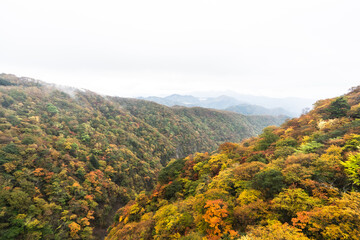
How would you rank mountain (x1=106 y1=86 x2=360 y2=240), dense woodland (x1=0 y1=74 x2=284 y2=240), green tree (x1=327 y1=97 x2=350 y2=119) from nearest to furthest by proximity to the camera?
1. mountain (x1=106 y1=86 x2=360 y2=240)
2. green tree (x1=327 y1=97 x2=350 y2=119)
3. dense woodland (x1=0 y1=74 x2=284 y2=240)

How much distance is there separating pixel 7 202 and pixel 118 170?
96.0 feet

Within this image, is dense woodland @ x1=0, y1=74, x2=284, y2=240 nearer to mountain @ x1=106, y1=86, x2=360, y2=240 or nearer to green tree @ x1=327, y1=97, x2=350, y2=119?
mountain @ x1=106, y1=86, x2=360, y2=240

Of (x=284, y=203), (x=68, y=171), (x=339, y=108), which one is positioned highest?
(x=339, y=108)

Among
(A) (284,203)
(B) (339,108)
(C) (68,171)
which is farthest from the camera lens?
(C) (68,171)

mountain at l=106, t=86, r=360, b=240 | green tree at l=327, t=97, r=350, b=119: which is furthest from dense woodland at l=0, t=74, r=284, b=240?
green tree at l=327, t=97, r=350, b=119

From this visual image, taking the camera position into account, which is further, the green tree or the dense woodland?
the dense woodland

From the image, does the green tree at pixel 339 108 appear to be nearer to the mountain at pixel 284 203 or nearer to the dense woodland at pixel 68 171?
the mountain at pixel 284 203

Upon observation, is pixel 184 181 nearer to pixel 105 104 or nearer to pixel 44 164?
pixel 44 164


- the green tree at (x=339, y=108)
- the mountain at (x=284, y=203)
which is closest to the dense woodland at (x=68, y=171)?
the mountain at (x=284, y=203)

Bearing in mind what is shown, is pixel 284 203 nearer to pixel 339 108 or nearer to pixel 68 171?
pixel 339 108

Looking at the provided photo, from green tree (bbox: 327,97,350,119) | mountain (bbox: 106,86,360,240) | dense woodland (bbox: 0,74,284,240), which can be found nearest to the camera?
mountain (bbox: 106,86,360,240)

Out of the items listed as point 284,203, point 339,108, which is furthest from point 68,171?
point 339,108

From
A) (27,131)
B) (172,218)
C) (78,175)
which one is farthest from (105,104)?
(172,218)

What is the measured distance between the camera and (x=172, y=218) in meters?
15.4
